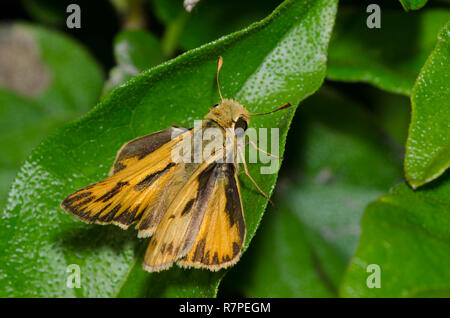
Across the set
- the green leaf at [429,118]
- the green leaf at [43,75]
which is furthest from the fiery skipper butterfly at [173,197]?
the green leaf at [43,75]

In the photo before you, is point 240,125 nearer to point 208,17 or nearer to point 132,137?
point 132,137

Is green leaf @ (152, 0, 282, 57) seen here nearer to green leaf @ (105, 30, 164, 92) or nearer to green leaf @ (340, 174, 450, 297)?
green leaf @ (105, 30, 164, 92)

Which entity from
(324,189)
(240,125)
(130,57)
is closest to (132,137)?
(240,125)

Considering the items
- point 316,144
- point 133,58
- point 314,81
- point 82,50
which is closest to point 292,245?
point 316,144

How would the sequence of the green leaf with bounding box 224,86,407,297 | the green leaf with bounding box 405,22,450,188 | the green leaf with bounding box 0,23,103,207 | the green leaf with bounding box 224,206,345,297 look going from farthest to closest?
the green leaf with bounding box 0,23,103,207 < the green leaf with bounding box 224,86,407,297 < the green leaf with bounding box 224,206,345,297 < the green leaf with bounding box 405,22,450,188

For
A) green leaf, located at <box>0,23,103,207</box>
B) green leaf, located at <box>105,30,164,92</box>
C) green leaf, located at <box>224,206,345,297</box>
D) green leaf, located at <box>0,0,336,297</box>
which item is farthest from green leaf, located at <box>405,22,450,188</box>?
green leaf, located at <box>0,23,103,207</box>

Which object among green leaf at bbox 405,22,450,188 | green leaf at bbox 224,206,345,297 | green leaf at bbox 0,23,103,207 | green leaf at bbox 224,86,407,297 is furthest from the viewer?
green leaf at bbox 0,23,103,207
